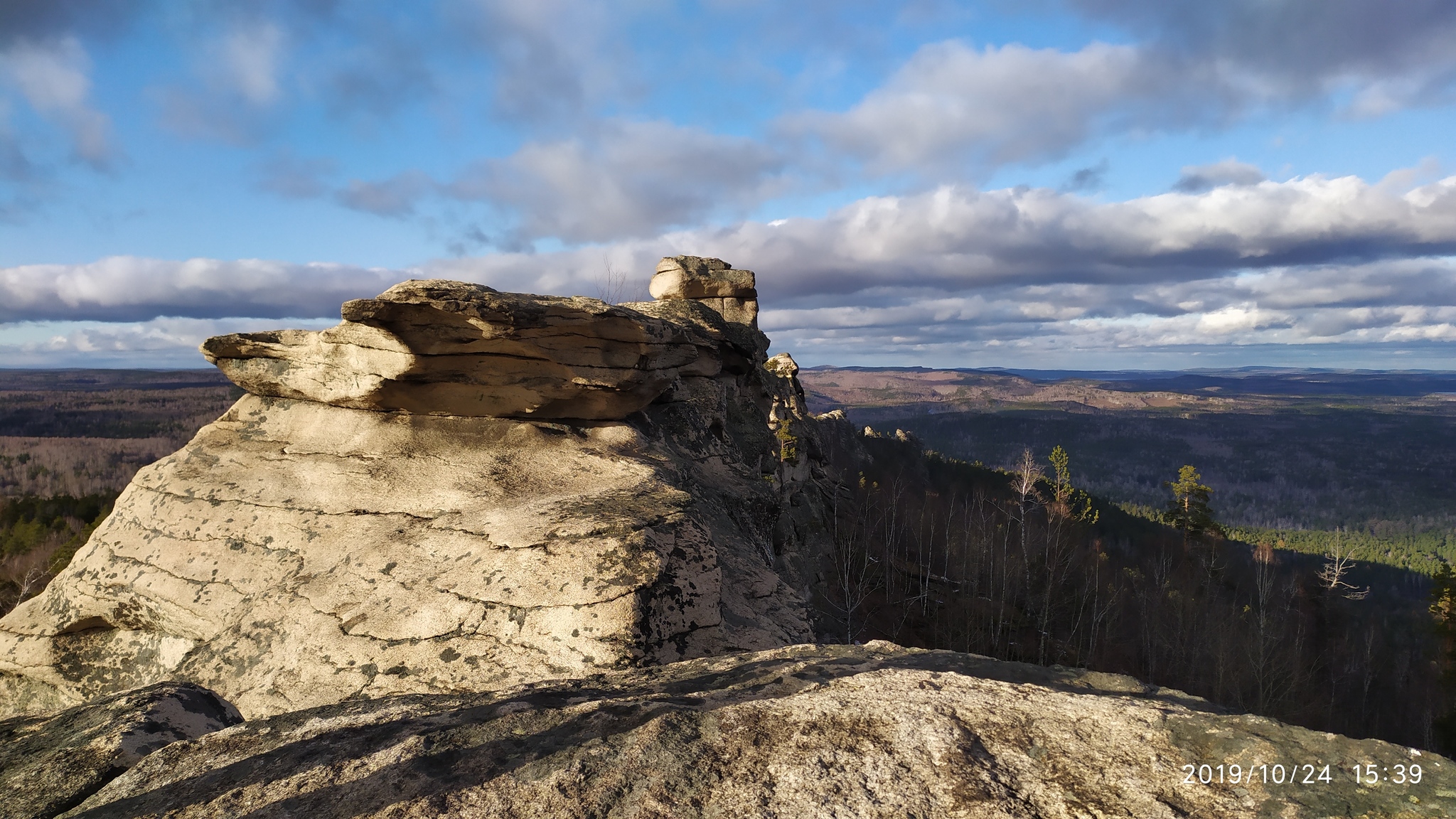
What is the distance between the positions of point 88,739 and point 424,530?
5132 millimetres

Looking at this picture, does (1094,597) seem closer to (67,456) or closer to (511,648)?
(511,648)

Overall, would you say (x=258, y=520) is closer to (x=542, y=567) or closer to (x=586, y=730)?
(x=542, y=567)

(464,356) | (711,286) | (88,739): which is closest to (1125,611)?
(711,286)

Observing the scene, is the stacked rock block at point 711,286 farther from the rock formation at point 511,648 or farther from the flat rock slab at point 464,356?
the flat rock slab at point 464,356

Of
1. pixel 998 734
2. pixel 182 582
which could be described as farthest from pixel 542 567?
pixel 182 582

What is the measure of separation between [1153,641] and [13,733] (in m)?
57.8

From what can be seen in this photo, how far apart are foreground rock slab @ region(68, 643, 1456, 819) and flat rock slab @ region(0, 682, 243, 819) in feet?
0.71

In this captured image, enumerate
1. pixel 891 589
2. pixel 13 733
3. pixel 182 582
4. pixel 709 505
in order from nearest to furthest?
pixel 13 733 < pixel 182 582 < pixel 709 505 < pixel 891 589

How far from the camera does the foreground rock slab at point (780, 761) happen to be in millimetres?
3699

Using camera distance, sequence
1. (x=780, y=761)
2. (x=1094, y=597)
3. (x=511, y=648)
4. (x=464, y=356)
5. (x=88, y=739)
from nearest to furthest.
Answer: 1. (x=780, y=761)
2. (x=88, y=739)
3. (x=511, y=648)
4. (x=464, y=356)
5. (x=1094, y=597)

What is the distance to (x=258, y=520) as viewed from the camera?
34.8ft

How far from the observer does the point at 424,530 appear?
9.52 meters

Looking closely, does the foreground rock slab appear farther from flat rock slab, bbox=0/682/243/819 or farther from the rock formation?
flat rock slab, bbox=0/682/243/819

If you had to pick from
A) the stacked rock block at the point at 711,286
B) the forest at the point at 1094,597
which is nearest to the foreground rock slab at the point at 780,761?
the forest at the point at 1094,597
